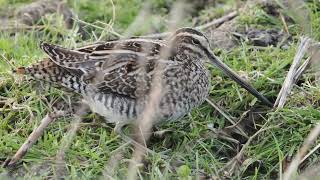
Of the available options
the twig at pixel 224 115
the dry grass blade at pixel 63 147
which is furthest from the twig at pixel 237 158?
the dry grass blade at pixel 63 147

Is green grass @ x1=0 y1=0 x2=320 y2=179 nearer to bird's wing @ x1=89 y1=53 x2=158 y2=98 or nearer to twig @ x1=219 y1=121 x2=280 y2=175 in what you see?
twig @ x1=219 y1=121 x2=280 y2=175

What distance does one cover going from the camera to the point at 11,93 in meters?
5.28

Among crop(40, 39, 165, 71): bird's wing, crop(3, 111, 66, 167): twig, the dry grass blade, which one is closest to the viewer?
crop(3, 111, 66, 167): twig

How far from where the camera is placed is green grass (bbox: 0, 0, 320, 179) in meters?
4.57

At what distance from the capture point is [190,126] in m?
5.05

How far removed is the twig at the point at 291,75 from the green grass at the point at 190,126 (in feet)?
0.23

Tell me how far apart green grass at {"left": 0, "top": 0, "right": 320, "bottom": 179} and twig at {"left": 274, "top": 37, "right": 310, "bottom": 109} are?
0.07 m

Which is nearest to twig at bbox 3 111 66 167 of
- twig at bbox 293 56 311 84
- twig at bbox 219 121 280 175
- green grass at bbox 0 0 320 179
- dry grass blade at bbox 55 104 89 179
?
green grass at bbox 0 0 320 179

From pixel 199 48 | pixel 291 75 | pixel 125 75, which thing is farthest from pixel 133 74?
pixel 291 75

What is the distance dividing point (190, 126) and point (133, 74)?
0.54 metres

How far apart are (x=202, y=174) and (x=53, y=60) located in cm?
Answer: 130

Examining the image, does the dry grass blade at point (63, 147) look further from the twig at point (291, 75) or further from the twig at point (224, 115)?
the twig at point (291, 75)

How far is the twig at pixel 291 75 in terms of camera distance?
5.05 meters

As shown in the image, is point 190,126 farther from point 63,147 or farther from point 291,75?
point 63,147
